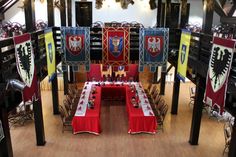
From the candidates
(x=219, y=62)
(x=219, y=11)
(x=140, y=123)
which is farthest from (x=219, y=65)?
(x=219, y=11)

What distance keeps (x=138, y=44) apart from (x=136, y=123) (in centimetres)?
350

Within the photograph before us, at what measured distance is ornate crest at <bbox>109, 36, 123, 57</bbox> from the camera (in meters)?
10.1

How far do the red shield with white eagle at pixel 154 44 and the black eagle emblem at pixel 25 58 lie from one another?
5.20 metres

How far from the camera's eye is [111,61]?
34.1ft

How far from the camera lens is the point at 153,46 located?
33.0 ft

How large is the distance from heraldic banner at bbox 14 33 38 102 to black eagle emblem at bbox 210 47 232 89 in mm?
4783

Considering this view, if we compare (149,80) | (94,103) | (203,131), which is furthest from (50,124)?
(149,80)

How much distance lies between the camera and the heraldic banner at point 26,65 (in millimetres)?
5668

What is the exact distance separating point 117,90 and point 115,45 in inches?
150

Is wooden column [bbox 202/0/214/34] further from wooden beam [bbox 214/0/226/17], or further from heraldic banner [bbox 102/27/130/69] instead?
wooden beam [bbox 214/0/226/17]

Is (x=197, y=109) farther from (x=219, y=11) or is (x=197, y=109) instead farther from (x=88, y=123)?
(x=219, y=11)

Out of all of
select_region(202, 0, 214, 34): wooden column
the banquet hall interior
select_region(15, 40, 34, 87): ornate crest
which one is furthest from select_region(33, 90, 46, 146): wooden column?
select_region(202, 0, 214, 34): wooden column

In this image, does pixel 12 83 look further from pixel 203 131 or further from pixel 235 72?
pixel 203 131

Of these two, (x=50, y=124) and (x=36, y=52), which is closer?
(x=36, y=52)
